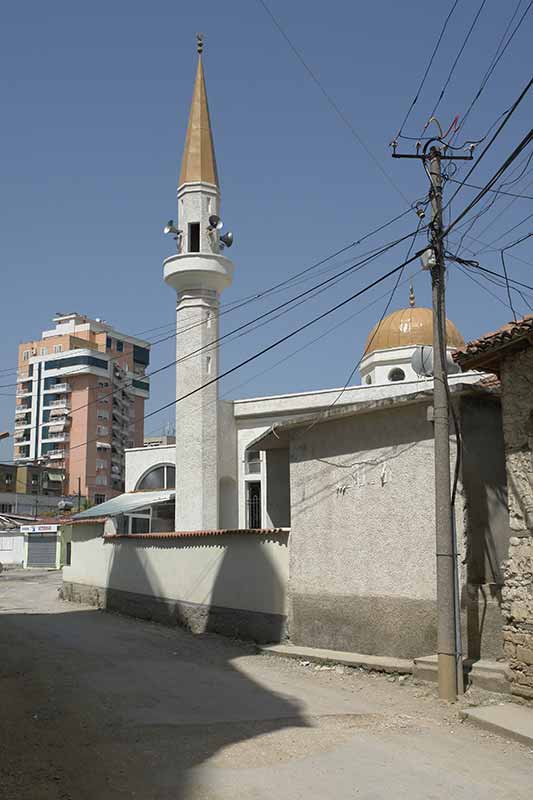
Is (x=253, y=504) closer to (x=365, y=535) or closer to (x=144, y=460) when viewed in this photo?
(x=144, y=460)

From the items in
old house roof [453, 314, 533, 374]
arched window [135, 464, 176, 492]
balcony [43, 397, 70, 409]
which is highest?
balcony [43, 397, 70, 409]

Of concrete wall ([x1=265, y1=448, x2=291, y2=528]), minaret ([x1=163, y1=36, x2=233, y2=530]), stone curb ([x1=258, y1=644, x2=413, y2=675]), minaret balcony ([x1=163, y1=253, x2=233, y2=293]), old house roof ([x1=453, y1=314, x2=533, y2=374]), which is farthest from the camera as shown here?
minaret balcony ([x1=163, y1=253, x2=233, y2=293])

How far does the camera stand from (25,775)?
6160 mm

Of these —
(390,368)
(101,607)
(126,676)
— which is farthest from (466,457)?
(390,368)

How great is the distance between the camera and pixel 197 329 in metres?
26.3

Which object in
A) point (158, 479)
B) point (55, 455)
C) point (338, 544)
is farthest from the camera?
point (55, 455)

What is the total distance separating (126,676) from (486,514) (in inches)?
205

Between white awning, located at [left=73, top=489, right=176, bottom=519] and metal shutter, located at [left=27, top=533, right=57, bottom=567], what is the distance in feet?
61.9

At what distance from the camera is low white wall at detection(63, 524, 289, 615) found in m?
13.9

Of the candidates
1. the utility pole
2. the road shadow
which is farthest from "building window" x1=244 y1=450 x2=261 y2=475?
the utility pole

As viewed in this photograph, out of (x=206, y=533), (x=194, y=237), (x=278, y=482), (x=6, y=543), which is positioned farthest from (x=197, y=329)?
(x=6, y=543)

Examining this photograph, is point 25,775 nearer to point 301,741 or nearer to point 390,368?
point 301,741

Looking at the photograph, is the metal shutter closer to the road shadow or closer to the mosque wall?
the road shadow

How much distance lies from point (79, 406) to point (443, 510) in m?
77.9
